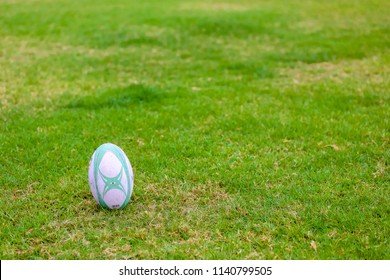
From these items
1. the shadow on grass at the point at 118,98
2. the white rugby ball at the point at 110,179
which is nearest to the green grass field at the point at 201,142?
the shadow on grass at the point at 118,98

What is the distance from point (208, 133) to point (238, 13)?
9.07 m

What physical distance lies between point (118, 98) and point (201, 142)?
1.97 m

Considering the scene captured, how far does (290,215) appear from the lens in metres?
4.27

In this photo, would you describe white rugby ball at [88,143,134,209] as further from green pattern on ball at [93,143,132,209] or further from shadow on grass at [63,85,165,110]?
shadow on grass at [63,85,165,110]

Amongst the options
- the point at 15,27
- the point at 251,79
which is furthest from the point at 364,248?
the point at 15,27

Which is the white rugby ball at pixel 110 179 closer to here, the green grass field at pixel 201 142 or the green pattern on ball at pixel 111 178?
the green pattern on ball at pixel 111 178

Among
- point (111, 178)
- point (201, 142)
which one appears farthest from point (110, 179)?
point (201, 142)

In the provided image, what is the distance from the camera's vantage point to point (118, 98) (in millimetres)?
7168

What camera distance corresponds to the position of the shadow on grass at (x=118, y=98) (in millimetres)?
7004

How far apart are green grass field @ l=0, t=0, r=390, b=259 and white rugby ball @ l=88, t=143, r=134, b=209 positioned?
161mm

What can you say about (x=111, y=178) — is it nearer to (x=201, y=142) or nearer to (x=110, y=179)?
(x=110, y=179)

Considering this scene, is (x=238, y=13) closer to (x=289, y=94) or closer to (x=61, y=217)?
(x=289, y=94)

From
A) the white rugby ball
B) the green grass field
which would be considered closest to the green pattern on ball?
the white rugby ball

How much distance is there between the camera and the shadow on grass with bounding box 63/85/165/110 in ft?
23.0
